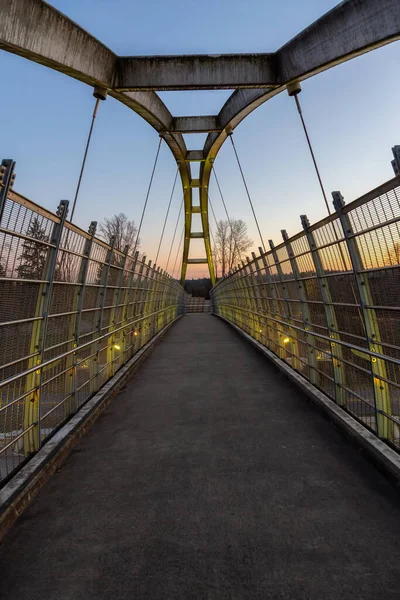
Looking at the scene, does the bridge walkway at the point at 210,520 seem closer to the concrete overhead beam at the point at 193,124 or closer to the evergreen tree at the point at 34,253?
the evergreen tree at the point at 34,253

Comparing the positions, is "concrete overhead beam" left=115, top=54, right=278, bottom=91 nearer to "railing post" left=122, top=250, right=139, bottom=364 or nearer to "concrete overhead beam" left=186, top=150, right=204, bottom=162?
"railing post" left=122, top=250, right=139, bottom=364

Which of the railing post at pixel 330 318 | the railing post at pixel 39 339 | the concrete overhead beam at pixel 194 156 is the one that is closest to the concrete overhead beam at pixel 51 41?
the railing post at pixel 39 339

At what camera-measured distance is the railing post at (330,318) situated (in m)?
4.45

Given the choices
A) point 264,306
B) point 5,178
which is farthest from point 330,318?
point 264,306

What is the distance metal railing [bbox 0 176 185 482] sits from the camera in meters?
2.96

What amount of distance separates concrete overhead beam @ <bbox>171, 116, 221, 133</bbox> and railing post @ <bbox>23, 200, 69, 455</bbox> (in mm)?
15124

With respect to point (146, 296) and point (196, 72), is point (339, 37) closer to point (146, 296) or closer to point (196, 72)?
point (196, 72)

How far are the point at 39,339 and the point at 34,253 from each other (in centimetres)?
88

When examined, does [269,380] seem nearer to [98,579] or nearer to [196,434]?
[196,434]

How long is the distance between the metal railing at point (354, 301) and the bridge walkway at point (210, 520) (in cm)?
59

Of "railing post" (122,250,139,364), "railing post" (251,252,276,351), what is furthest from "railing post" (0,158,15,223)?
"railing post" (251,252,276,351)

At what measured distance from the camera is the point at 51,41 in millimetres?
6875

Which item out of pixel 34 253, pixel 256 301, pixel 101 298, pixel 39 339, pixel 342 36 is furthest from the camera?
pixel 256 301

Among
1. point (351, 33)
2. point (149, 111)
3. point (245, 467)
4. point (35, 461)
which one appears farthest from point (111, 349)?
point (149, 111)
